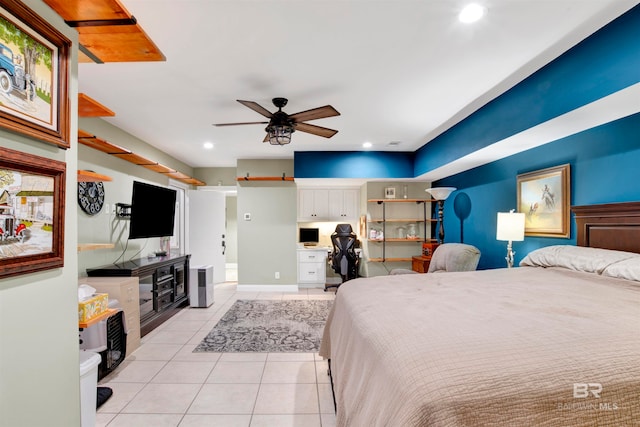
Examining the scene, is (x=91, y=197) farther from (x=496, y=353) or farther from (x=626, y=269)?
A: (x=626, y=269)

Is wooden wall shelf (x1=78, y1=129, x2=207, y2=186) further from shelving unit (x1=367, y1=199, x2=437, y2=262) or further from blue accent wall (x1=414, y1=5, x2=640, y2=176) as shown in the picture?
blue accent wall (x1=414, y1=5, x2=640, y2=176)

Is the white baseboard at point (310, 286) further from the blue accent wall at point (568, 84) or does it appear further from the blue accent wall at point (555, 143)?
the blue accent wall at point (568, 84)

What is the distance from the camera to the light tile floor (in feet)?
6.50

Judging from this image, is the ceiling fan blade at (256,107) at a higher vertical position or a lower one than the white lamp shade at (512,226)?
higher

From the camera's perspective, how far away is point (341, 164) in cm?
502

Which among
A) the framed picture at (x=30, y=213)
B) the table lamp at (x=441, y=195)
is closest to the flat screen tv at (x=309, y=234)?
the table lamp at (x=441, y=195)

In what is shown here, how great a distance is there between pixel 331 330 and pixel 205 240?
4474 mm

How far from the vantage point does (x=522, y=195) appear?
10.5 ft

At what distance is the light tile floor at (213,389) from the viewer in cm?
→ 198

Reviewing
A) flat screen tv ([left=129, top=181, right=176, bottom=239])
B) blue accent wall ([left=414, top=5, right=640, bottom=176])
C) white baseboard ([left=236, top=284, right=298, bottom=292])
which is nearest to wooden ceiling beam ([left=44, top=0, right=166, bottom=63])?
flat screen tv ([left=129, top=181, right=176, bottom=239])

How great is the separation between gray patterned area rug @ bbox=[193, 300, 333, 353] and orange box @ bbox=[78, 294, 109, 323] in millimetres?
1134

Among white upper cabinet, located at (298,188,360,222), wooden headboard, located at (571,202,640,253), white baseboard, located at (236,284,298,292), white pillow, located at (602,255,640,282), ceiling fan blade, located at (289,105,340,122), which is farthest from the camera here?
white upper cabinet, located at (298,188,360,222)

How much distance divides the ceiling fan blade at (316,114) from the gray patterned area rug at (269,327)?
7.56 ft

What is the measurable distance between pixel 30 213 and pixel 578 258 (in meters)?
3.16
